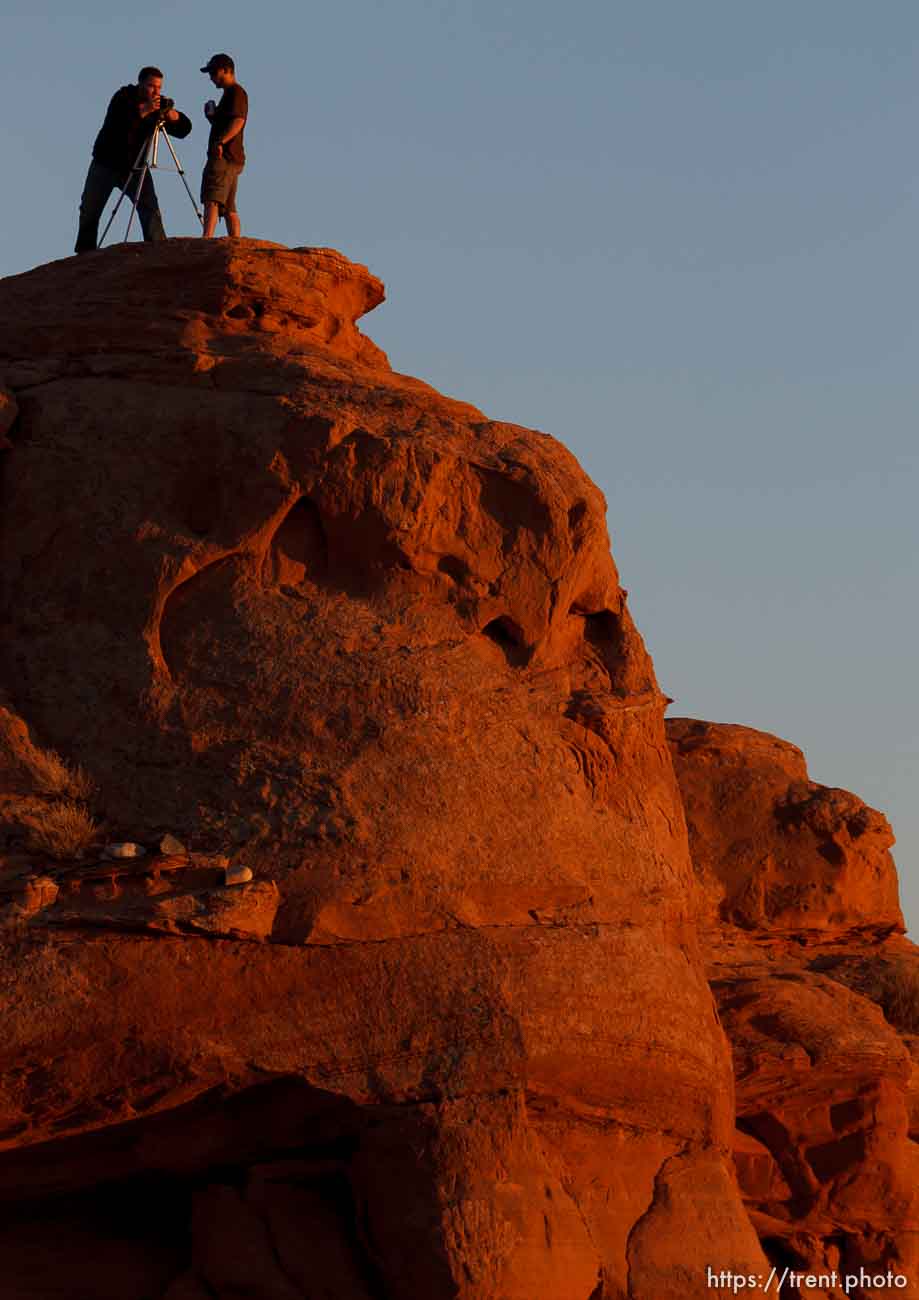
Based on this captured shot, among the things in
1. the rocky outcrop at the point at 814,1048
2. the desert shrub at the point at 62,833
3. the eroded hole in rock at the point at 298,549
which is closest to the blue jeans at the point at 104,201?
the eroded hole in rock at the point at 298,549

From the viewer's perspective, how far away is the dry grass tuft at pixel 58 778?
12.9 metres

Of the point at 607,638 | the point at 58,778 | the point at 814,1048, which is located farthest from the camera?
the point at 814,1048

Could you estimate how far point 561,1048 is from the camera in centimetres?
1245

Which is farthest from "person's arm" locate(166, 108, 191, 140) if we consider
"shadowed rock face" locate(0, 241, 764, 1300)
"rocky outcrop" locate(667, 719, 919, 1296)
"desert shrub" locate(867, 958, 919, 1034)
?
"desert shrub" locate(867, 958, 919, 1034)

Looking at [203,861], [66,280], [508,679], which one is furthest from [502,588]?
[66,280]

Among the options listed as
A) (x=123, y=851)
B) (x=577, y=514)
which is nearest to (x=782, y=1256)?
(x=577, y=514)

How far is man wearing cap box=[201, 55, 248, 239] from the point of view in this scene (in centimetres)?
1661

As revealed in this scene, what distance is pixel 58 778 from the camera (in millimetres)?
12906

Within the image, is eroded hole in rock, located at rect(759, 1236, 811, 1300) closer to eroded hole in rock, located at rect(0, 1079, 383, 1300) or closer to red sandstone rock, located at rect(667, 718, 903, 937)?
red sandstone rock, located at rect(667, 718, 903, 937)

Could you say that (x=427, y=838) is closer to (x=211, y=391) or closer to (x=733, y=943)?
(x=211, y=391)

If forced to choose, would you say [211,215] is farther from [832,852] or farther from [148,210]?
[832,852]

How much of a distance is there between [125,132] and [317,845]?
689 centimetres

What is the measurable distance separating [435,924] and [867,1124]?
16.7 ft

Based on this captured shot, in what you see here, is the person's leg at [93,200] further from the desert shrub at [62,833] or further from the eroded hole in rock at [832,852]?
the eroded hole in rock at [832,852]
